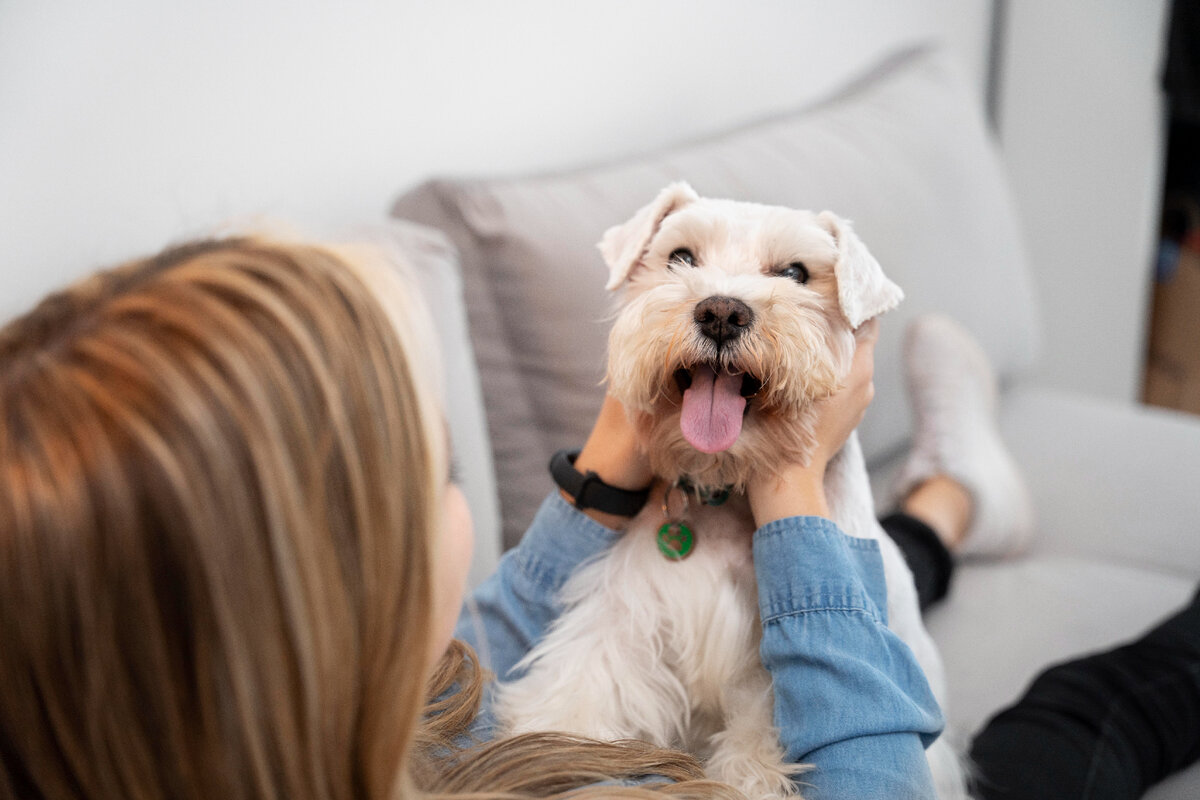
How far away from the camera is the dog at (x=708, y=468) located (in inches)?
27.8

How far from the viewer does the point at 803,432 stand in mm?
740

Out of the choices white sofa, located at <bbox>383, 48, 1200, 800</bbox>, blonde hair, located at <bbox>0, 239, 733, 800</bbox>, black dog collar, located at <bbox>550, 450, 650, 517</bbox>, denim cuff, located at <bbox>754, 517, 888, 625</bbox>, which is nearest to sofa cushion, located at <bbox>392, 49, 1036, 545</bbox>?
white sofa, located at <bbox>383, 48, 1200, 800</bbox>

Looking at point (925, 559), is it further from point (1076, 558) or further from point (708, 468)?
point (708, 468)

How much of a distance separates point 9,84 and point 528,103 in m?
0.69

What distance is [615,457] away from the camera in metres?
0.82

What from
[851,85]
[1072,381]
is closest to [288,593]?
[851,85]

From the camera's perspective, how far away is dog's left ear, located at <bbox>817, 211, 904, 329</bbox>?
0.73 metres

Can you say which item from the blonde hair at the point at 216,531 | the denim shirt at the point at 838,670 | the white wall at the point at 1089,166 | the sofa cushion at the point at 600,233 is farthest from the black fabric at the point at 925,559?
the white wall at the point at 1089,166

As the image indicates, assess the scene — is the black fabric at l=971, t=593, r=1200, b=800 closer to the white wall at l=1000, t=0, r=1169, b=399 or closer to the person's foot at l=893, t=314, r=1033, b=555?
the person's foot at l=893, t=314, r=1033, b=555

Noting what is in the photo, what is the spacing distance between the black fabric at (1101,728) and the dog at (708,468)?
17 cm

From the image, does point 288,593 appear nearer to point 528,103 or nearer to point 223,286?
point 223,286

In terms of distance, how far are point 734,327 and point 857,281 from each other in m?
0.12

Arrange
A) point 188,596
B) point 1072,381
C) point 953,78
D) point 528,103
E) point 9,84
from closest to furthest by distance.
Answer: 1. point 188,596
2. point 9,84
3. point 528,103
4. point 953,78
5. point 1072,381

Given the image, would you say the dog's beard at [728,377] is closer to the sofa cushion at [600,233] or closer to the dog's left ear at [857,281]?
the dog's left ear at [857,281]
